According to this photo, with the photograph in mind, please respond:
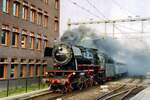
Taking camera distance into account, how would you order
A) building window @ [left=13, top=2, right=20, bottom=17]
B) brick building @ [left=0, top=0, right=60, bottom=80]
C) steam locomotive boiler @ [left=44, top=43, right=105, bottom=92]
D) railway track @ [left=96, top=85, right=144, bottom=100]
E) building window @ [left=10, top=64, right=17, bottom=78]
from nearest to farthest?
railway track @ [left=96, top=85, right=144, bottom=100]
steam locomotive boiler @ [left=44, top=43, right=105, bottom=92]
brick building @ [left=0, top=0, right=60, bottom=80]
building window @ [left=10, top=64, right=17, bottom=78]
building window @ [left=13, top=2, right=20, bottom=17]

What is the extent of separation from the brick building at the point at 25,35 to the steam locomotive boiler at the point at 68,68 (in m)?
3.50

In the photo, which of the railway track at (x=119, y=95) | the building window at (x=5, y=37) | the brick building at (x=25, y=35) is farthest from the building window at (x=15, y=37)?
the railway track at (x=119, y=95)

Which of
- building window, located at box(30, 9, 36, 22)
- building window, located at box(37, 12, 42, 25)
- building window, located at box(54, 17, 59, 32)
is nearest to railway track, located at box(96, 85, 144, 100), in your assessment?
building window, located at box(30, 9, 36, 22)

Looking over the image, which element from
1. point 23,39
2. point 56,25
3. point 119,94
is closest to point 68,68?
point 119,94

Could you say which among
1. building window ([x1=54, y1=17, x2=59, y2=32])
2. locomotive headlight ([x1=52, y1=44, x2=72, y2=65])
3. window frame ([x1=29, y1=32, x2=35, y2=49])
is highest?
building window ([x1=54, y1=17, x2=59, y2=32])

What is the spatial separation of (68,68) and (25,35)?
7921 mm

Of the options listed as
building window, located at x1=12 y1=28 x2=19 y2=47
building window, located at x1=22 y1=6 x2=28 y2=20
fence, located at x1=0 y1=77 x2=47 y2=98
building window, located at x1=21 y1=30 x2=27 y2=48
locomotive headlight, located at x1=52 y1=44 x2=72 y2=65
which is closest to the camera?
locomotive headlight, located at x1=52 y1=44 x2=72 y2=65

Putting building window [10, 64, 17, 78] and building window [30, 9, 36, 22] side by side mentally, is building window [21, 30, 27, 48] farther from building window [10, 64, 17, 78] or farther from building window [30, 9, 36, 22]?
building window [10, 64, 17, 78]

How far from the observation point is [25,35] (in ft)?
120

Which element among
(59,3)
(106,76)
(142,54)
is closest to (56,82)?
(106,76)

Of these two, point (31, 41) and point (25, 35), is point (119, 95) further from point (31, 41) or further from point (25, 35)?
point (31, 41)

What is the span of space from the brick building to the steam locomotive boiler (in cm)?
350

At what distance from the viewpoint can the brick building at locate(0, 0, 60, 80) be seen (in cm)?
3200

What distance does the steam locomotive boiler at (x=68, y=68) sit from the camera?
29250mm
